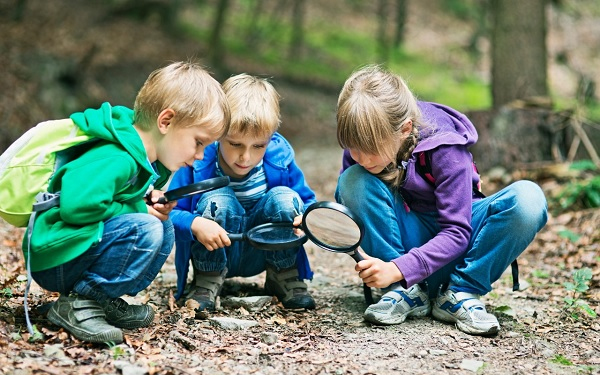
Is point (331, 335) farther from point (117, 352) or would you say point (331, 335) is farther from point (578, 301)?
point (578, 301)

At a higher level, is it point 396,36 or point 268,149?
point 396,36

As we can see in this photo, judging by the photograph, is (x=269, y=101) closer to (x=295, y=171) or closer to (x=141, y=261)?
(x=295, y=171)

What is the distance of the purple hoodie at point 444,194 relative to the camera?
9.64ft

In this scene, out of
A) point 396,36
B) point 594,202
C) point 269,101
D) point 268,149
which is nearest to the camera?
point 269,101

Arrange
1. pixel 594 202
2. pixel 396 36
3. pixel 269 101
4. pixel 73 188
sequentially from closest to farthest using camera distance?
pixel 73 188, pixel 269 101, pixel 594 202, pixel 396 36

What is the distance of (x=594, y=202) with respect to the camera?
532cm

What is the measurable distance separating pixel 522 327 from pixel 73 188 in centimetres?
217

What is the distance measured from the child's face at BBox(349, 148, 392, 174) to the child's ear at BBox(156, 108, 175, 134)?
32.8 inches

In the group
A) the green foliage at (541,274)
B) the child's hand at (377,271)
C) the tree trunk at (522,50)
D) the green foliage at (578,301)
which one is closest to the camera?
the child's hand at (377,271)

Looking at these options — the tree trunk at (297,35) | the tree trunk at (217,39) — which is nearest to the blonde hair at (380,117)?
the tree trunk at (217,39)

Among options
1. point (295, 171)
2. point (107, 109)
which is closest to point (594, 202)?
point (295, 171)

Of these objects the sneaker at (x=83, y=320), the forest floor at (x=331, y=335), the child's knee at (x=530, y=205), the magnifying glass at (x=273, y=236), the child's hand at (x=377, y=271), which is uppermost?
the child's knee at (x=530, y=205)

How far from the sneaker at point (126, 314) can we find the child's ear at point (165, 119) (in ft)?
2.54

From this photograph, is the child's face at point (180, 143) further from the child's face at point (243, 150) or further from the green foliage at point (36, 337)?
the green foliage at point (36, 337)
